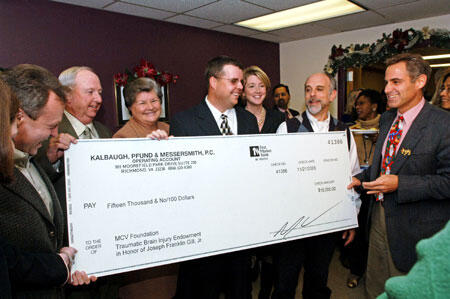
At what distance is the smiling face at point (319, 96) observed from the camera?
209cm

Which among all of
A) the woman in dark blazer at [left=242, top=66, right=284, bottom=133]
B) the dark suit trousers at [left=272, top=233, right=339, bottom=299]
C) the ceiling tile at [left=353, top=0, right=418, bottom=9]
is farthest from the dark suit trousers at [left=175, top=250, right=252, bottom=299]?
the ceiling tile at [left=353, top=0, right=418, bottom=9]

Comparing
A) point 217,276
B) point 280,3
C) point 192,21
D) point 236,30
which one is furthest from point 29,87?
point 236,30

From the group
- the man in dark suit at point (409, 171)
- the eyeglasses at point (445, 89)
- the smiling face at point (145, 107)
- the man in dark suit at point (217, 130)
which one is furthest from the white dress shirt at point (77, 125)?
the eyeglasses at point (445, 89)

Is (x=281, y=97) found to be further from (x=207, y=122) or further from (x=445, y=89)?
(x=207, y=122)

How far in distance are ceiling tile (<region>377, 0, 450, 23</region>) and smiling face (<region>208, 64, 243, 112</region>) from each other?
3.32m

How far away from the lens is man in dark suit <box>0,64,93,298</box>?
37.5 inches

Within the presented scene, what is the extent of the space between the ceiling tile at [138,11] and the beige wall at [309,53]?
2841mm

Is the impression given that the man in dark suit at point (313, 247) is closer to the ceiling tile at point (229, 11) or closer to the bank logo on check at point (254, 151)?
the bank logo on check at point (254, 151)

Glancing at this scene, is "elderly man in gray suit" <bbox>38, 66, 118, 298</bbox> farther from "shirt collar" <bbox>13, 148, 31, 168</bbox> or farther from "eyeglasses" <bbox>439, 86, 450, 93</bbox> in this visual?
"eyeglasses" <bbox>439, 86, 450, 93</bbox>

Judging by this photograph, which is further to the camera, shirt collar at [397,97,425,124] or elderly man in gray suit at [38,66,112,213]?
elderly man in gray suit at [38,66,112,213]

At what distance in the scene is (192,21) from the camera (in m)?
4.52

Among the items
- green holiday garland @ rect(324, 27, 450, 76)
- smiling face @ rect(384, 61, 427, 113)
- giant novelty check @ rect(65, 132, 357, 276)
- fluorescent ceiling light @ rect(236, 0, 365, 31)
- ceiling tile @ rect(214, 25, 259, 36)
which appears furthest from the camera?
ceiling tile @ rect(214, 25, 259, 36)

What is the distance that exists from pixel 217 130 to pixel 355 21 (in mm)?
4000

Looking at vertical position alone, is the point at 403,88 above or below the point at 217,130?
above
